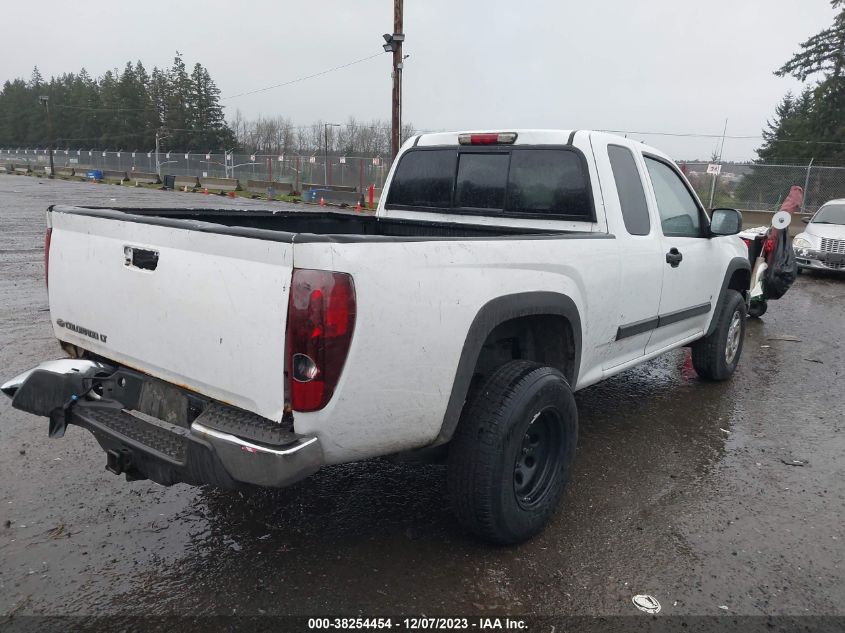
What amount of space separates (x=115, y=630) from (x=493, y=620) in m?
1.44

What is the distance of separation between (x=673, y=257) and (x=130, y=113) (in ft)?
313

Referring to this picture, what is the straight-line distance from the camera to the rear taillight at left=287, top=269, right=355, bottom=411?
6.93 feet

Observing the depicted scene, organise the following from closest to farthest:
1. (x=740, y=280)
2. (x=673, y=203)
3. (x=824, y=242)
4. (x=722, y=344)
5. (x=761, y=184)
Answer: (x=673, y=203) → (x=722, y=344) → (x=740, y=280) → (x=824, y=242) → (x=761, y=184)

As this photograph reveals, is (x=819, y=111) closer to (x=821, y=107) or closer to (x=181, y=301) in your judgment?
(x=821, y=107)

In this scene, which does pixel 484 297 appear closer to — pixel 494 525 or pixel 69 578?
pixel 494 525

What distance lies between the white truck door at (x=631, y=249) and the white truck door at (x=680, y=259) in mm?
147

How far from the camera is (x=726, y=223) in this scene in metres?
4.70

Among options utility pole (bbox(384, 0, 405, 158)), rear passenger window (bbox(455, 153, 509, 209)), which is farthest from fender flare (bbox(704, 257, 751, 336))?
utility pole (bbox(384, 0, 405, 158))

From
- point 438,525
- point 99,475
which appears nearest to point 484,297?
point 438,525

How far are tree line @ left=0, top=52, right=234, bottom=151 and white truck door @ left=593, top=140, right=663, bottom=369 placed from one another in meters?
82.3

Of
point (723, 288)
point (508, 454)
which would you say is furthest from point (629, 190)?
point (508, 454)

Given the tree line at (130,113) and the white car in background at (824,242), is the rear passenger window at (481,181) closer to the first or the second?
the white car in background at (824,242)

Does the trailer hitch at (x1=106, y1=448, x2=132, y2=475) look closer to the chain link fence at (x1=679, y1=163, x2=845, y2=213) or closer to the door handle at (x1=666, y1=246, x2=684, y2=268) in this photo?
the door handle at (x1=666, y1=246, x2=684, y2=268)

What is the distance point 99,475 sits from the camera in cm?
357
